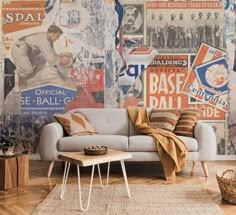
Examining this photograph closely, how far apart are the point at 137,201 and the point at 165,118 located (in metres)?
1.56

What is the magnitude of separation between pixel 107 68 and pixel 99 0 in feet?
3.16

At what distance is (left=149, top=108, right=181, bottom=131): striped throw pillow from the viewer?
4371 mm

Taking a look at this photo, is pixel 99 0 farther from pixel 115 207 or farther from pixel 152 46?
pixel 115 207

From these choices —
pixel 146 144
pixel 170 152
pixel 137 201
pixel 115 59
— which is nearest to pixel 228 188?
pixel 137 201

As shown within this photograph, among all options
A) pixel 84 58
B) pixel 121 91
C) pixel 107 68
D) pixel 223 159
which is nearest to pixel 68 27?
pixel 84 58

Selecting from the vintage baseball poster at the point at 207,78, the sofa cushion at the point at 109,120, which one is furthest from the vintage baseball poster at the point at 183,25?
the sofa cushion at the point at 109,120

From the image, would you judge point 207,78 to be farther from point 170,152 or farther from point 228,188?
point 228,188

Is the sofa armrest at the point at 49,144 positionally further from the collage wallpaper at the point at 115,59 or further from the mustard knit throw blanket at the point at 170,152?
the mustard knit throw blanket at the point at 170,152

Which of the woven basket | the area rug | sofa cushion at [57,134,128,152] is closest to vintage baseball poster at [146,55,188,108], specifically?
sofa cushion at [57,134,128,152]

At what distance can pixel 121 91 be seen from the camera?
503 cm

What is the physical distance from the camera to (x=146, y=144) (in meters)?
3.98

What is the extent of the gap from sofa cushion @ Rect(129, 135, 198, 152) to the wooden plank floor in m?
0.33

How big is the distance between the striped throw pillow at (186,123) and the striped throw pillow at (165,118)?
0.18 feet

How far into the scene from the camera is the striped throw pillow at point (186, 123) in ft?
14.0
